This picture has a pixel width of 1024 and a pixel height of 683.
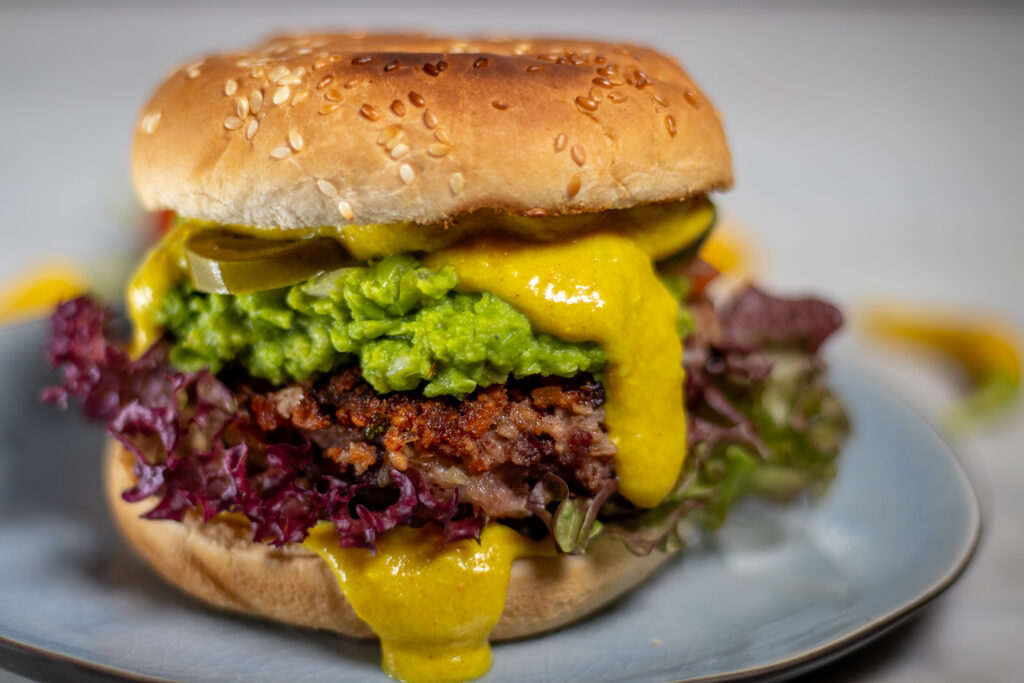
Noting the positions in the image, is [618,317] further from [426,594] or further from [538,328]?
[426,594]

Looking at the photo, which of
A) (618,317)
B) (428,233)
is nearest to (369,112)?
(428,233)

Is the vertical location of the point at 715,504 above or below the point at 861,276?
above

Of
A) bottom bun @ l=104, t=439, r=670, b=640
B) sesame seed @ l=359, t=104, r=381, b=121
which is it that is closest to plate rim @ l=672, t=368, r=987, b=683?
bottom bun @ l=104, t=439, r=670, b=640

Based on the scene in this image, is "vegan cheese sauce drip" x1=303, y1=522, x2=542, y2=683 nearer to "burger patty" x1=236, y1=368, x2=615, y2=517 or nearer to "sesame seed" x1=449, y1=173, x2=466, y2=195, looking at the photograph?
"burger patty" x1=236, y1=368, x2=615, y2=517

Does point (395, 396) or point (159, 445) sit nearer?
point (395, 396)

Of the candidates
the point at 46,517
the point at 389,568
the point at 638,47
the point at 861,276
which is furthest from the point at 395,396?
the point at 861,276

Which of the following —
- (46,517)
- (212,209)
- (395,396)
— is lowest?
(46,517)

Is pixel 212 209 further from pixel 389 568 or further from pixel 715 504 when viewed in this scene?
pixel 715 504
